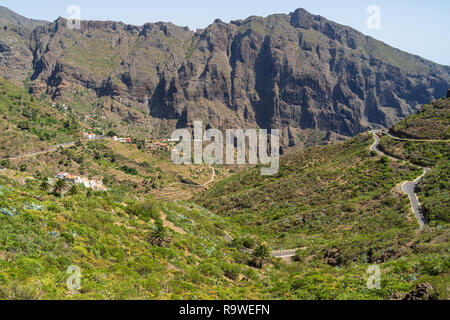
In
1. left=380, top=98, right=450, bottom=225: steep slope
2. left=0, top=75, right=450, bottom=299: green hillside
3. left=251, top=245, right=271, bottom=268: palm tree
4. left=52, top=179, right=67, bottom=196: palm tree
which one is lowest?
left=251, top=245, right=271, bottom=268: palm tree

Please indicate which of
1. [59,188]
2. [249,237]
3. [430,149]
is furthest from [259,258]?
[430,149]

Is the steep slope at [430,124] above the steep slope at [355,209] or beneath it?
above

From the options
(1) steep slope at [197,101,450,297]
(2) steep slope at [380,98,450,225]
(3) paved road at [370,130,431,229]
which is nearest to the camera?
(1) steep slope at [197,101,450,297]

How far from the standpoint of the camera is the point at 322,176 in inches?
2074

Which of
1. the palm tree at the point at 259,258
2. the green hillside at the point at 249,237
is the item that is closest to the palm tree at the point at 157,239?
the green hillside at the point at 249,237

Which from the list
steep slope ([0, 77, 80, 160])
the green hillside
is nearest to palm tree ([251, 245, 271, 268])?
the green hillside

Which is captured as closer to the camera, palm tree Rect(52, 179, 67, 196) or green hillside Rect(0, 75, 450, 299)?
green hillside Rect(0, 75, 450, 299)

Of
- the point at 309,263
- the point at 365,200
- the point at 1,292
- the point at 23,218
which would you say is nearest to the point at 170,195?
the point at 365,200

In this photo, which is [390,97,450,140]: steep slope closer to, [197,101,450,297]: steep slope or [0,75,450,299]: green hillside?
[197,101,450,297]: steep slope

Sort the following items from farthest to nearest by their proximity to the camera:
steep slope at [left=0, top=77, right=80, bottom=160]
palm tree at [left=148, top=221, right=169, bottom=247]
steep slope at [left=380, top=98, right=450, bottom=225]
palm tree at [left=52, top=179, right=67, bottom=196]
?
1. steep slope at [left=0, top=77, right=80, bottom=160]
2. steep slope at [left=380, top=98, right=450, bottom=225]
3. palm tree at [left=52, top=179, right=67, bottom=196]
4. palm tree at [left=148, top=221, right=169, bottom=247]

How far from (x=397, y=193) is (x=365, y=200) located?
4.05 meters

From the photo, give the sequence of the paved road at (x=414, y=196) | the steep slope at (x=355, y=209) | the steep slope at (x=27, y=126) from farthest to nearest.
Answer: the steep slope at (x=27, y=126) < the paved road at (x=414, y=196) < the steep slope at (x=355, y=209)

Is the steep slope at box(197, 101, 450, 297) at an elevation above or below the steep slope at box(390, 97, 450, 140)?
below

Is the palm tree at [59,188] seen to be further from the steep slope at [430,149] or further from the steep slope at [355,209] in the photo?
the steep slope at [430,149]
